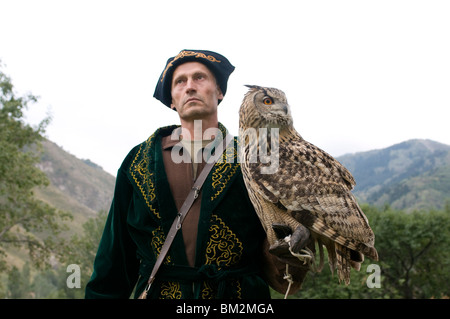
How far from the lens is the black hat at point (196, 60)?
102 inches

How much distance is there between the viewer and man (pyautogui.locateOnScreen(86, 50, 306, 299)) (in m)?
2.32

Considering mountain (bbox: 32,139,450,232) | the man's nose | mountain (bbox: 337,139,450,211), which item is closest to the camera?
the man's nose

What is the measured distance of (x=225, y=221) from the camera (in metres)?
2.39

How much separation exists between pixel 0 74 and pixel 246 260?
18982 mm

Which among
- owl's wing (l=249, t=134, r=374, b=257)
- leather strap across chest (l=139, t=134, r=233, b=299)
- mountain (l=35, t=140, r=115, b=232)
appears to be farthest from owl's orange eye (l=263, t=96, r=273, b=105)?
mountain (l=35, t=140, r=115, b=232)

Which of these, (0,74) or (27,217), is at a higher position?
(0,74)

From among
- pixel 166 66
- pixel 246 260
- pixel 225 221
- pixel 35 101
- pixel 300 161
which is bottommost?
pixel 246 260

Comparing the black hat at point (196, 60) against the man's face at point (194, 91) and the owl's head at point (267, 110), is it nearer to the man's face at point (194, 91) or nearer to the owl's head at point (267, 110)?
the man's face at point (194, 91)

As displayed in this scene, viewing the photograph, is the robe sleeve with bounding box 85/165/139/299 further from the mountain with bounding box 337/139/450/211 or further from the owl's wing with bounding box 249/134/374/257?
the mountain with bounding box 337/139/450/211

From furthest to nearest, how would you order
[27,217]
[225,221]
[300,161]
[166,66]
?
[27,217] < [166,66] < [225,221] < [300,161]

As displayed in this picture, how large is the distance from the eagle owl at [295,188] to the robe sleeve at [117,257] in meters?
0.98

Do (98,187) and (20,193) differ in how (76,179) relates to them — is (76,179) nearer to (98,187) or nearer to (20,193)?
(98,187)
